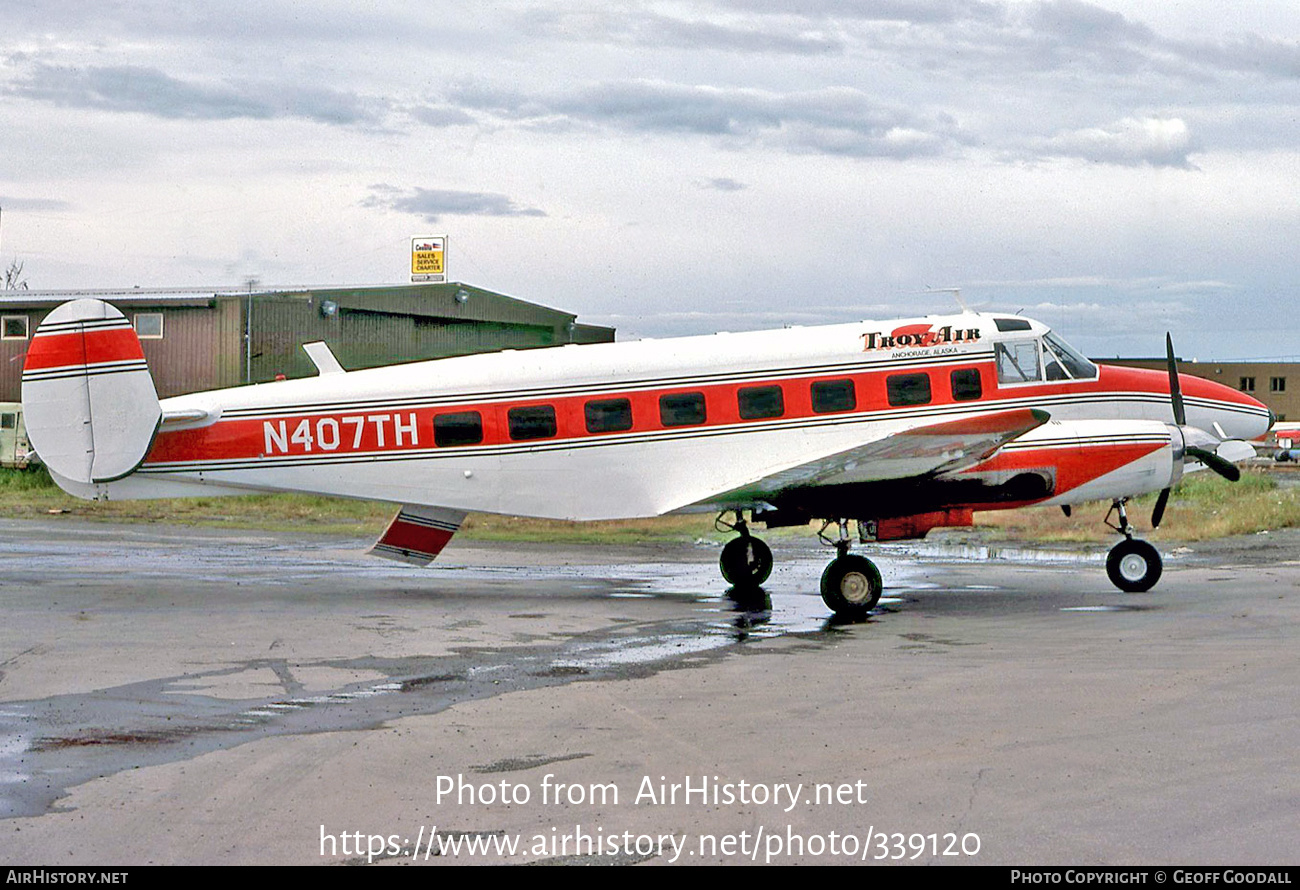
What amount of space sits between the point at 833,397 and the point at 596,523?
39.4 feet

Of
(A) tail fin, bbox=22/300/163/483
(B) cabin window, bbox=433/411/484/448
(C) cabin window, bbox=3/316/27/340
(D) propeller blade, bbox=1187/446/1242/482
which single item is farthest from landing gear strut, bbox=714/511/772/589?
(C) cabin window, bbox=3/316/27/340

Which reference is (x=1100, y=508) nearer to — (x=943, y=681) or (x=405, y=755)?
(x=943, y=681)

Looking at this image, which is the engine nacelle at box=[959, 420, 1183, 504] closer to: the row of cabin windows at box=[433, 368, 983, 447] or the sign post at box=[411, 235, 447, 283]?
the row of cabin windows at box=[433, 368, 983, 447]

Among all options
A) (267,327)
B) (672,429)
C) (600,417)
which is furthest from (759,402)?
(267,327)

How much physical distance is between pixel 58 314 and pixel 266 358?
23614 millimetres

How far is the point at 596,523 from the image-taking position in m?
28.7

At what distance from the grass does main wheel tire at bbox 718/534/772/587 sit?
22.7 ft

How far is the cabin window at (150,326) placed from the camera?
40625 millimetres

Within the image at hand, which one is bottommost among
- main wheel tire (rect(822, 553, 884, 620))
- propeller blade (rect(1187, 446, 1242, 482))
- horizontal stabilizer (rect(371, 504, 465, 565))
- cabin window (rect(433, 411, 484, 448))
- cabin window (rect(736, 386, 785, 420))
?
main wheel tire (rect(822, 553, 884, 620))

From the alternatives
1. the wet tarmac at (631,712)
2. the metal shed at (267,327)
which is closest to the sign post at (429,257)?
the metal shed at (267,327)

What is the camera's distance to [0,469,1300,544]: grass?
2805 centimetres

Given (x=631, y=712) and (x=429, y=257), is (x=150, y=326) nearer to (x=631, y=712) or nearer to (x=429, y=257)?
(x=429, y=257)

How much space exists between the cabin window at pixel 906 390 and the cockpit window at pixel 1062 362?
→ 177cm

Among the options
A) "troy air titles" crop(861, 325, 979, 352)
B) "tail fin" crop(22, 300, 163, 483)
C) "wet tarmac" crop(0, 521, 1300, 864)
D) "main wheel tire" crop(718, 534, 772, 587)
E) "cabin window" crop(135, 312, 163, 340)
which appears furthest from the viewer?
"cabin window" crop(135, 312, 163, 340)
